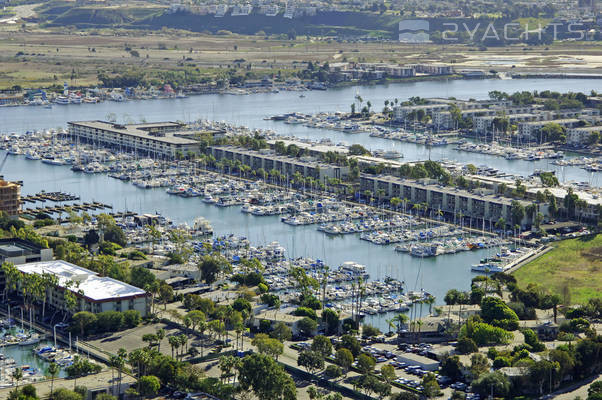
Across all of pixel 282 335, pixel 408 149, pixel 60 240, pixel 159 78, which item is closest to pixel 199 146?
pixel 408 149

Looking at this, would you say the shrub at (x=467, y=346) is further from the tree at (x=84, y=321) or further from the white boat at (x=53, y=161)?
the white boat at (x=53, y=161)

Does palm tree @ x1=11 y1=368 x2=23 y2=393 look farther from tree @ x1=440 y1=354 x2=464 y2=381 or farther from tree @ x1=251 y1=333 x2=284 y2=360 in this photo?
tree @ x1=440 y1=354 x2=464 y2=381

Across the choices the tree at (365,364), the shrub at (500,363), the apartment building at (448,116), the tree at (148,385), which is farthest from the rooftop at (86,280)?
the apartment building at (448,116)

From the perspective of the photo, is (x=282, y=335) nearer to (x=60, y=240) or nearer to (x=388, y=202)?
(x=60, y=240)

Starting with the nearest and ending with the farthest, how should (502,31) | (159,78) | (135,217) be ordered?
(135,217) < (159,78) < (502,31)

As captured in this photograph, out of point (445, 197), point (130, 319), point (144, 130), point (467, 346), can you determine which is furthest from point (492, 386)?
point (144, 130)
